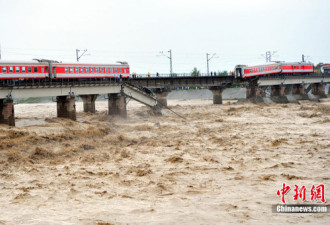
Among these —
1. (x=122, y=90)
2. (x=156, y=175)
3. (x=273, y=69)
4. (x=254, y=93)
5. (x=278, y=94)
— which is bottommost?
(x=156, y=175)

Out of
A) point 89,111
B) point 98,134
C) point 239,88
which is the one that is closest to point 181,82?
point 89,111

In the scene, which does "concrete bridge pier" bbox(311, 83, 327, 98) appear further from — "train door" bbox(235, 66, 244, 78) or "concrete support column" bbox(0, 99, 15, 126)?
"concrete support column" bbox(0, 99, 15, 126)

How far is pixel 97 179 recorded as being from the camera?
1952 centimetres

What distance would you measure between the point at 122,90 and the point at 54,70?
951cm

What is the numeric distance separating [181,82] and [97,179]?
175ft

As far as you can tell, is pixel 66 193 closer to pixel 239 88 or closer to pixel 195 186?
pixel 195 186

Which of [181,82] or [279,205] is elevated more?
[181,82]

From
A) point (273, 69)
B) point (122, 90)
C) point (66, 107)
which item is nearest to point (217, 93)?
point (273, 69)

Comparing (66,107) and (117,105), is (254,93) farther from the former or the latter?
(66,107)

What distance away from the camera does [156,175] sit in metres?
20.1

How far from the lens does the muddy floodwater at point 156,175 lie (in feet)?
44.9

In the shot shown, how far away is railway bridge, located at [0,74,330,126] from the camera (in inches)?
1522

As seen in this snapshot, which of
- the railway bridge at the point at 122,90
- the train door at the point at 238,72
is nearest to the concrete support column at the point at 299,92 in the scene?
the railway bridge at the point at 122,90

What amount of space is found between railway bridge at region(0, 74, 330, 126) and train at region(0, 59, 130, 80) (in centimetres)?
111
